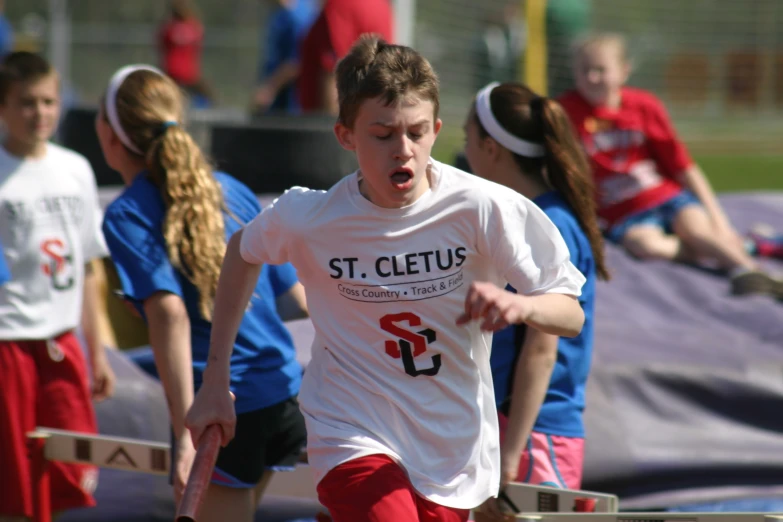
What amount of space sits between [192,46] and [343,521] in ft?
49.2

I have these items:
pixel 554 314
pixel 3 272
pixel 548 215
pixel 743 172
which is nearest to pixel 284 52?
pixel 743 172

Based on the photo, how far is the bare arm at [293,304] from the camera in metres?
3.26

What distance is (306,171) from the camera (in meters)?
7.07

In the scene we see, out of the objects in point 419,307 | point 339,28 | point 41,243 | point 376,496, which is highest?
point 339,28

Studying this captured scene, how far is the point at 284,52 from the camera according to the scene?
1138 centimetres

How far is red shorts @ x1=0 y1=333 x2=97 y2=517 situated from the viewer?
12.8ft

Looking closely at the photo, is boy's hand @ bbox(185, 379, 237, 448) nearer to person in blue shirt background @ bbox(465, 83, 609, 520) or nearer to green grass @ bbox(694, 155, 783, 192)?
person in blue shirt background @ bbox(465, 83, 609, 520)

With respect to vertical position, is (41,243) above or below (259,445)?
above

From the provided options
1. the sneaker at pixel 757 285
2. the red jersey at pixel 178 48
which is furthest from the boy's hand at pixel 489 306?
the red jersey at pixel 178 48

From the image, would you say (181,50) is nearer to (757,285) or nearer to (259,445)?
(757,285)

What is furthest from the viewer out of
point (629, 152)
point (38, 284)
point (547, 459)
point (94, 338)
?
point (629, 152)

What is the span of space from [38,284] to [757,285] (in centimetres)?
392

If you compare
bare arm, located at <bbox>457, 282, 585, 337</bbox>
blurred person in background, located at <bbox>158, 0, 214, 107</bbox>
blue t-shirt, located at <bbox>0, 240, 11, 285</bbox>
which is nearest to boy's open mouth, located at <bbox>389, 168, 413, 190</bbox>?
bare arm, located at <bbox>457, 282, 585, 337</bbox>

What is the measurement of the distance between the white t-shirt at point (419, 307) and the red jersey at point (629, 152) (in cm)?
412
